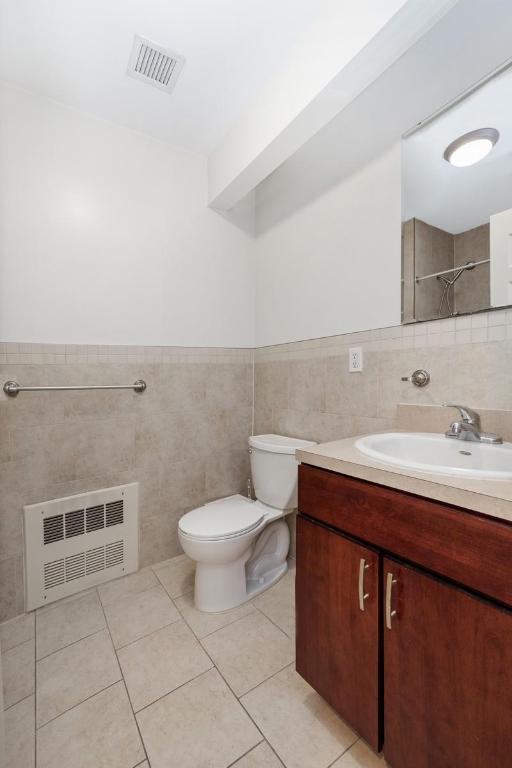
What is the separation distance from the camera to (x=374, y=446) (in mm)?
1052

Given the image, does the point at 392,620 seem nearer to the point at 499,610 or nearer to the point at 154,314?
the point at 499,610

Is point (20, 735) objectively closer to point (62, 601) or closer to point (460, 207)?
point (62, 601)

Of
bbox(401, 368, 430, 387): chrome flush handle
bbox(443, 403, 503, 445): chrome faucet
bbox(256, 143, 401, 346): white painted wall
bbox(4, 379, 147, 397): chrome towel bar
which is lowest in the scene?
bbox(443, 403, 503, 445): chrome faucet

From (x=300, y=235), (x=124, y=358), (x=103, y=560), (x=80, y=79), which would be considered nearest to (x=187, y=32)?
(x=80, y=79)

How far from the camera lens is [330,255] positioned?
1619mm

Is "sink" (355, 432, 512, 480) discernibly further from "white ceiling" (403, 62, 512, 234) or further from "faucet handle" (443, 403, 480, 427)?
"white ceiling" (403, 62, 512, 234)

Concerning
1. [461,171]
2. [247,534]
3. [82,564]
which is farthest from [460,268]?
[82,564]

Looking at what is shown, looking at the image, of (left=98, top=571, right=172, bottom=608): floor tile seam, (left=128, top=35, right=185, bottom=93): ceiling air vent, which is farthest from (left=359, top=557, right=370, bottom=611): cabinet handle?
(left=128, top=35, right=185, bottom=93): ceiling air vent

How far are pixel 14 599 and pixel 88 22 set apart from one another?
7.59 ft

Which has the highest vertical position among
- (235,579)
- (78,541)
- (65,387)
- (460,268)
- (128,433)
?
(460,268)

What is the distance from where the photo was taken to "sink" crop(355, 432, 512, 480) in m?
0.88

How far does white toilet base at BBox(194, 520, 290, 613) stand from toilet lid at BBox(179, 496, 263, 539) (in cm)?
15

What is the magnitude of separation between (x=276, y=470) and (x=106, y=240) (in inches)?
56.7

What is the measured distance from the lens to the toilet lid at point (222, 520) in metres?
1.38
